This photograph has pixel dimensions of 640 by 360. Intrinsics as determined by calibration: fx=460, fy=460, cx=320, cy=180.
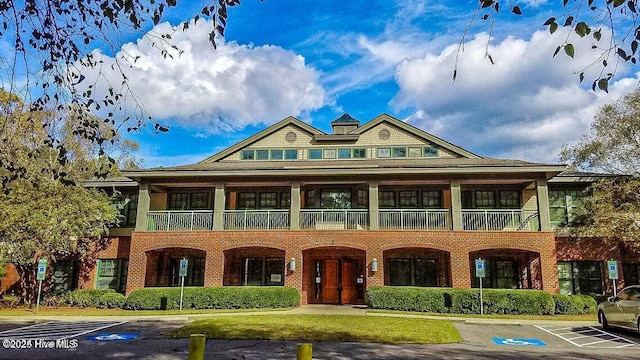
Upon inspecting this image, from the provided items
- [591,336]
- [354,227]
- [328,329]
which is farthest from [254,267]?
[591,336]

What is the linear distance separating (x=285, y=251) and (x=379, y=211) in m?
4.93

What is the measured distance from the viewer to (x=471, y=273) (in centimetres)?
2242

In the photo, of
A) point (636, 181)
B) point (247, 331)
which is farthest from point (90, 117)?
point (636, 181)

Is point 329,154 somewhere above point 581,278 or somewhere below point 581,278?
above

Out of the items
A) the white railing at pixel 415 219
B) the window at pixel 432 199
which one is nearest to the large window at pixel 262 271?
the white railing at pixel 415 219

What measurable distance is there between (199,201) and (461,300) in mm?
14410

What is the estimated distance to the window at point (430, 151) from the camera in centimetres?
2538

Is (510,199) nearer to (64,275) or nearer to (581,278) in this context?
(581,278)

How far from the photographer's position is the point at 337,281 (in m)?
23.1

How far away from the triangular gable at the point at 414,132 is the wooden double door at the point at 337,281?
25.2 ft

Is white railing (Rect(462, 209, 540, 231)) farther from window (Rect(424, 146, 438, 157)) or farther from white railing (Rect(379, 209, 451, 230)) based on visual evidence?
window (Rect(424, 146, 438, 157))

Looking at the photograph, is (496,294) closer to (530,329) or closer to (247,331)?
(530,329)

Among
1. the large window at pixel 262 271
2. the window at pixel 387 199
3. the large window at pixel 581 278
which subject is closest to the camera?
Result: the large window at pixel 581 278

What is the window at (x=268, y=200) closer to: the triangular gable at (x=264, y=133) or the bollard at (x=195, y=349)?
the triangular gable at (x=264, y=133)
